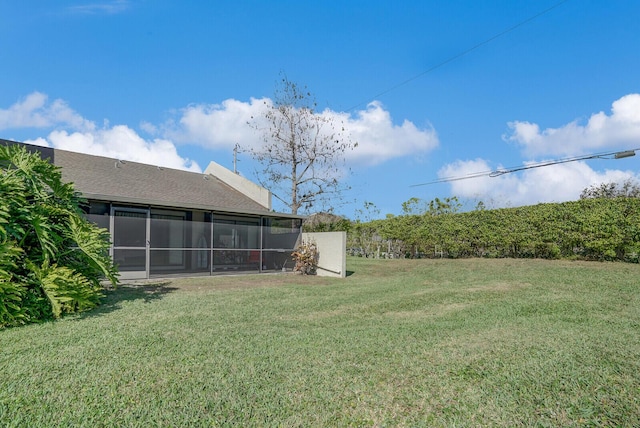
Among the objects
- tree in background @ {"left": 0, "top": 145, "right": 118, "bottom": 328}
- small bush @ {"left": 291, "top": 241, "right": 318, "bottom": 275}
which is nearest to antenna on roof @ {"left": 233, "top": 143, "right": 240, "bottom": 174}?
small bush @ {"left": 291, "top": 241, "right": 318, "bottom": 275}

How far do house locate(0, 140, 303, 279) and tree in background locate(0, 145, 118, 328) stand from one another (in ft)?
8.01

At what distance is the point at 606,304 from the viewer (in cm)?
606

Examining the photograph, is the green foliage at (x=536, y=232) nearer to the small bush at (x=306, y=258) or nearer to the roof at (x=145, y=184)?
the small bush at (x=306, y=258)

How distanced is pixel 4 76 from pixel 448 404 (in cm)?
1231

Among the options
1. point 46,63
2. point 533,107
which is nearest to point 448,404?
point 46,63

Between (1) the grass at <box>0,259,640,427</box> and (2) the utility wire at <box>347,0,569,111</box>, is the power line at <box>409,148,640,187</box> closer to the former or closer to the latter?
(2) the utility wire at <box>347,0,569,111</box>

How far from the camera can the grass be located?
2482mm

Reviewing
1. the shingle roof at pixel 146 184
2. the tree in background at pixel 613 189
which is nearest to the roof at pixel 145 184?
the shingle roof at pixel 146 184

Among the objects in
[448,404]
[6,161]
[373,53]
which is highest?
[373,53]

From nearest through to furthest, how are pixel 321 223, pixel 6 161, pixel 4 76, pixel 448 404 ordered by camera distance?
pixel 448 404 < pixel 6 161 < pixel 4 76 < pixel 321 223

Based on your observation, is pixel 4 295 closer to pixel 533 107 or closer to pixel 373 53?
pixel 373 53

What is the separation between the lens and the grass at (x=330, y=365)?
2482 mm

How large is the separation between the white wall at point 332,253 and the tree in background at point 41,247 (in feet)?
22.8

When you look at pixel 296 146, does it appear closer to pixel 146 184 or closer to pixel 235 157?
pixel 235 157
